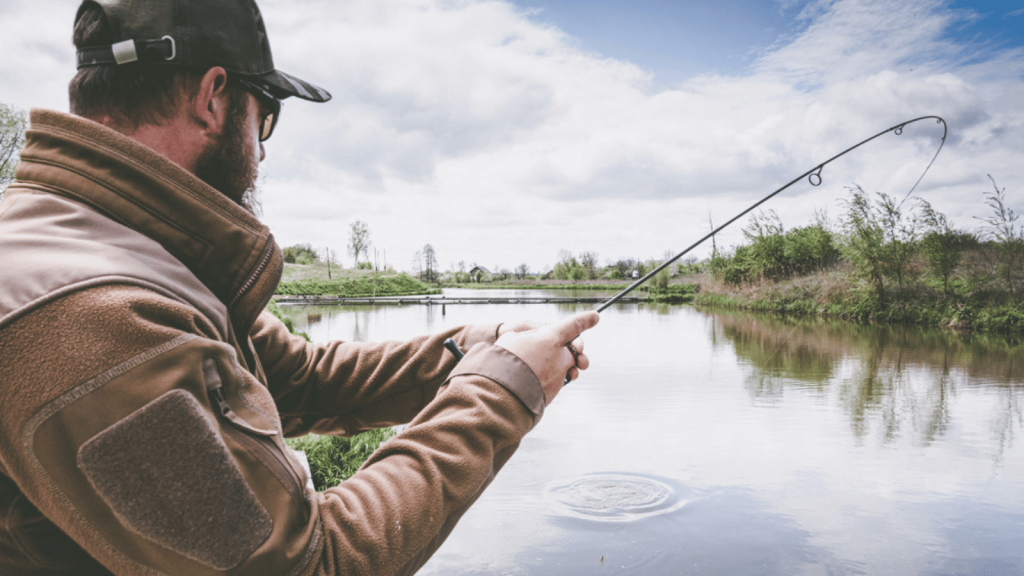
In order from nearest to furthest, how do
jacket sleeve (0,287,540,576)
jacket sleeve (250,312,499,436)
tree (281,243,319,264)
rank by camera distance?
1. jacket sleeve (0,287,540,576)
2. jacket sleeve (250,312,499,436)
3. tree (281,243,319,264)

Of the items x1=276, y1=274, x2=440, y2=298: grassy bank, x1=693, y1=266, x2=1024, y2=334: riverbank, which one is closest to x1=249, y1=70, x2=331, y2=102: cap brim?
x1=693, y1=266, x2=1024, y2=334: riverbank

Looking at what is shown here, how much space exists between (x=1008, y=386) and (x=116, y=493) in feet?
41.8

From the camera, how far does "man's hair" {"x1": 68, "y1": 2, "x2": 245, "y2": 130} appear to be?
3.30 feet

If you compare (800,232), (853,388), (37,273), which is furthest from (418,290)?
(37,273)

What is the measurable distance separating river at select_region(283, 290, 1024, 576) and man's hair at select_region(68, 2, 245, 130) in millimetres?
1088

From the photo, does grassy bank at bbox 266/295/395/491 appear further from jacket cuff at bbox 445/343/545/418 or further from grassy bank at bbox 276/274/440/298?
grassy bank at bbox 276/274/440/298

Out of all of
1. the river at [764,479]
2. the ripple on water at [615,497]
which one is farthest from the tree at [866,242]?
the ripple on water at [615,497]

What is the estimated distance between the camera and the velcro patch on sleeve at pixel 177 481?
2.26 feet

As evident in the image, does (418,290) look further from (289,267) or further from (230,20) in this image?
A: (230,20)

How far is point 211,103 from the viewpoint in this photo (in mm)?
1078

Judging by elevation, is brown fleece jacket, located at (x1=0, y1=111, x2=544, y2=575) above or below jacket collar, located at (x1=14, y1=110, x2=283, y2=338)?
below

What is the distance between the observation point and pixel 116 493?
699mm

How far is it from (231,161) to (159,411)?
23.6 inches

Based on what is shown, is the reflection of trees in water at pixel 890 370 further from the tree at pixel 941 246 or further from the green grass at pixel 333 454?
the green grass at pixel 333 454
